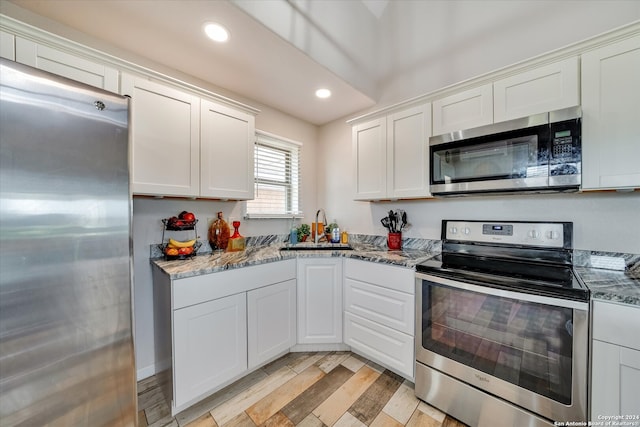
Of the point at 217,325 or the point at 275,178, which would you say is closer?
the point at 217,325

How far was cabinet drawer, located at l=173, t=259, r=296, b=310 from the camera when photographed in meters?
1.42

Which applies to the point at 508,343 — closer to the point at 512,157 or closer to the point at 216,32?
the point at 512,157

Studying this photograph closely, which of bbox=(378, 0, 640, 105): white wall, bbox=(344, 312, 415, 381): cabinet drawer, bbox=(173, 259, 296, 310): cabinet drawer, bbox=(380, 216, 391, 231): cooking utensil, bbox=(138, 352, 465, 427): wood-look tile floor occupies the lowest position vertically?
bbox=(138, 352, 465, 427): wood-look tile floor

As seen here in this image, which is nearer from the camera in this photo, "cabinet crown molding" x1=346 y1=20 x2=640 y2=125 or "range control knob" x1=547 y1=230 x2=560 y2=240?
"cabinet crown molding" x1=346 y1=20 x2=640 y2=125

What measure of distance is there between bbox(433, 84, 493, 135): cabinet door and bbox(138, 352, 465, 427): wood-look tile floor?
1943 millimetres

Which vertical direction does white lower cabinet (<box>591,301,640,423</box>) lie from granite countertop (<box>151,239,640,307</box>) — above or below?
below

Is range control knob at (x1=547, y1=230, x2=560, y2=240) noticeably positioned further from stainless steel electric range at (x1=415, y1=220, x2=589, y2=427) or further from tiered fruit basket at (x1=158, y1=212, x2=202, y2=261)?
tiered fruit basket at (x1=158, y1=212, x2=202, y2=261)

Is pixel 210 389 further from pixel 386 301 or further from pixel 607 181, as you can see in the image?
pixel 607 181

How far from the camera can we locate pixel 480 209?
1.90 metres

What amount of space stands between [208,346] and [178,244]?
2.44ft

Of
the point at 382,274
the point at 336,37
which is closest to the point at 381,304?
the point at 382,274

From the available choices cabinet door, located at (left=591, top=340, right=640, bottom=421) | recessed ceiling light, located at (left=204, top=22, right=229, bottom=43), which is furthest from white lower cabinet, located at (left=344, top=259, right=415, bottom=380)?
recessed ceiling light, located at (left=204, top=22, right=229, bottom=43)

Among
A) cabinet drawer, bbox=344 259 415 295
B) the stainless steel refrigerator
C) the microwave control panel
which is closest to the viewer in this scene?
the stainless steel refrigerator

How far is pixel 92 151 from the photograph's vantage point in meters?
0.97
